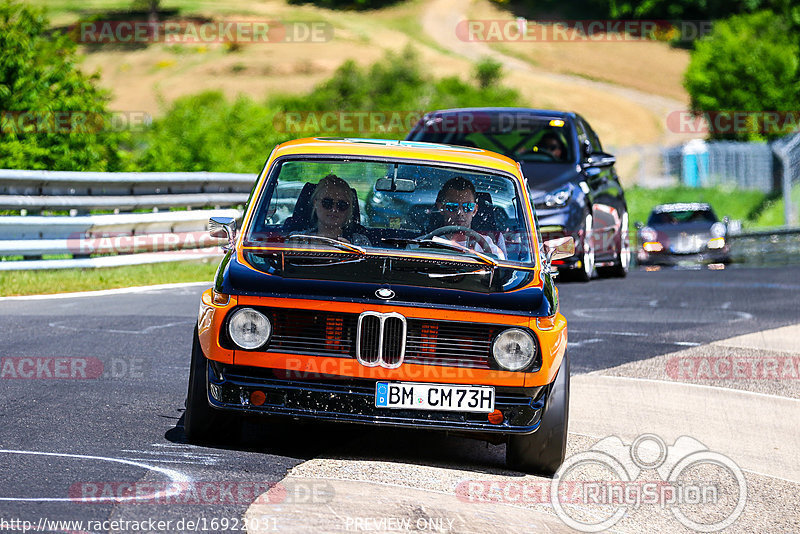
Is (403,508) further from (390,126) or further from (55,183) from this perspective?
(390,126)

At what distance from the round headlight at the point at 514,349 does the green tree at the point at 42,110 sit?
49.3ft

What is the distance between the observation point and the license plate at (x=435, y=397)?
20.9 feet

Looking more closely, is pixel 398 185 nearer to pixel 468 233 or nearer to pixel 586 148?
pixel 468 233

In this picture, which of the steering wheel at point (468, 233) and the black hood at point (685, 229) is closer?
the steering wheel at point (468, 233)

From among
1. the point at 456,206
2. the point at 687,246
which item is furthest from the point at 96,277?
the point at 687,246

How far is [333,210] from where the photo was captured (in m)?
7.23

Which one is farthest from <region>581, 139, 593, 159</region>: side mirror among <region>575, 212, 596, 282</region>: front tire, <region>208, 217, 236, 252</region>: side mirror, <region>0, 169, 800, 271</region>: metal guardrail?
<region>208, 217, 236, 252</region>: side mirror

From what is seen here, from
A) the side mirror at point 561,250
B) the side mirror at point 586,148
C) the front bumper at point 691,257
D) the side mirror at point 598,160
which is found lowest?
the front bumper at point 691,257

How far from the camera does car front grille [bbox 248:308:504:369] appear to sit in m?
6.33

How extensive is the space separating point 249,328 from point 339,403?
22.6 inches

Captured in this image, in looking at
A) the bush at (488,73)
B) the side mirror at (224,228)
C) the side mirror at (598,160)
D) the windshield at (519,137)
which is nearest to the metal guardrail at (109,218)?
the windshield at (519,137)

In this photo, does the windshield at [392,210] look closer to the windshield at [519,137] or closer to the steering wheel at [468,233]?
the steering wheel at [468,233]

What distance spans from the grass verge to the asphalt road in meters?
1.77

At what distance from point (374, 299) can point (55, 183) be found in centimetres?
995
